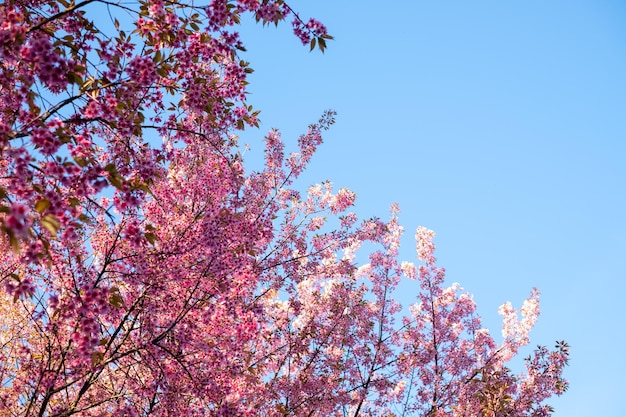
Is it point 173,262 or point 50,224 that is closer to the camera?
point 50,224

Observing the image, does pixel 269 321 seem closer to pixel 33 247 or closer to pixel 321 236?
pixel 321 236

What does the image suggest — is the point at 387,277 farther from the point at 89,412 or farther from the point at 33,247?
the point at 33,247

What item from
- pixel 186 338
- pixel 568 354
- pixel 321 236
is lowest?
pixel 186 338

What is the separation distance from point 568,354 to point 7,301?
11.5 meters

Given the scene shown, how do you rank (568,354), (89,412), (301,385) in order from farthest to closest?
1. (568,354)
2. (301,385)
3. (89,412)

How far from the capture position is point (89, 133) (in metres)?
4.87

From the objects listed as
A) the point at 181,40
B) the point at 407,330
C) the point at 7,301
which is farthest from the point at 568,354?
the point at 7,301

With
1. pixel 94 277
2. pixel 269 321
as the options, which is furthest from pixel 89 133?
pixel 269 321

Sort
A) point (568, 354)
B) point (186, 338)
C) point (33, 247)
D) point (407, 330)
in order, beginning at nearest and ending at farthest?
point (33, 247), point (186, 338), point (568, 354), point (407, 330)

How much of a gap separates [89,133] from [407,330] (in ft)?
31.9

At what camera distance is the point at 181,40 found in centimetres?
495

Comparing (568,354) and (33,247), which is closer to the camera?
(33,247)

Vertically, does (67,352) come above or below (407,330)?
below

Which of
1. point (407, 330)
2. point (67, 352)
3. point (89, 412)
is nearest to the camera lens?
point (67, 352)
